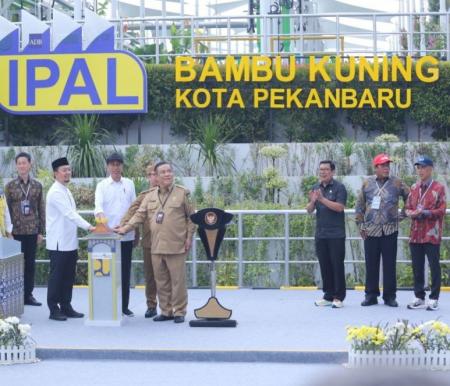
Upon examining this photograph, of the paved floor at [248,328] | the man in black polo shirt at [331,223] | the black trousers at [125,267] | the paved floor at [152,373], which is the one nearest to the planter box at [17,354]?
the paved floor at [152,373]

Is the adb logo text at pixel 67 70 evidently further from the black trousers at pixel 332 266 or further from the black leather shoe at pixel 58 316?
the black leather shoe at pixel 58 316

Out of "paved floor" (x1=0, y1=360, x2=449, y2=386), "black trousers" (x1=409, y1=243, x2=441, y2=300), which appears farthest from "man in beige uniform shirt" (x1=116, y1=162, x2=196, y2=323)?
"black trousers" (x1=409, y1=243, x2=441, y2=300)

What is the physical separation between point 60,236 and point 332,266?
126 inches

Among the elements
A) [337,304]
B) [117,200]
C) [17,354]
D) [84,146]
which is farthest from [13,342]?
[84,146]

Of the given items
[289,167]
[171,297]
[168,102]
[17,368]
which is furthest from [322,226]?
[168,102]

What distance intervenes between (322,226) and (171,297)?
2001mm

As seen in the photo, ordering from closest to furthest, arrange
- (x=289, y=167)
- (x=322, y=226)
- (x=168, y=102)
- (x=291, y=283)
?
1. (x=322, y=226)
2. (x=291, y=283)
3. (x=289, y=167)
4. (x=168, y=102)

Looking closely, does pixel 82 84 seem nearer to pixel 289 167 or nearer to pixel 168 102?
pixel 168 102

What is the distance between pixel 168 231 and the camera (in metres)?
9.56

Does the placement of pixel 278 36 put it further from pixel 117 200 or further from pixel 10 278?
pixel 10 278

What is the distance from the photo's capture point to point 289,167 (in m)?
17.1

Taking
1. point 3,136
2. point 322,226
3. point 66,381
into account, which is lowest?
point 66,381

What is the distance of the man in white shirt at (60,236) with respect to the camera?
31.9ft

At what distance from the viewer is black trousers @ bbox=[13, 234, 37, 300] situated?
10.9 m
